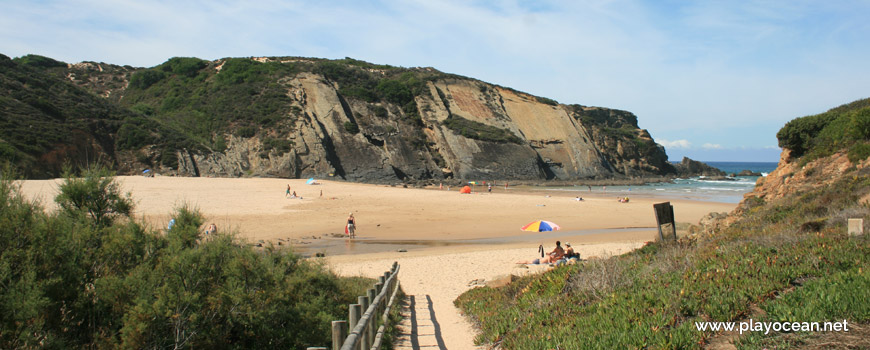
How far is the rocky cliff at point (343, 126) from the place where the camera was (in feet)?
165

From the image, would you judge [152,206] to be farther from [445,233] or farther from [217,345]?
[217,345]

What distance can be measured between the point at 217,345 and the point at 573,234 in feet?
62.9

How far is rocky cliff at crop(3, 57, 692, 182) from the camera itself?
165 feet

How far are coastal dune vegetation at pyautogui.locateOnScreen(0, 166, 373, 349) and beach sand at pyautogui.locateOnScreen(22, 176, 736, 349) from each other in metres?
2.22

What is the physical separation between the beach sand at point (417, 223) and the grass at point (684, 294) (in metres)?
1.18

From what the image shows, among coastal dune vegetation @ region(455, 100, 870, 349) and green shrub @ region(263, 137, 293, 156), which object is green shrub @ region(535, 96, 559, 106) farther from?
coastal dune vegetation @ region(455, 100, 870, 349)

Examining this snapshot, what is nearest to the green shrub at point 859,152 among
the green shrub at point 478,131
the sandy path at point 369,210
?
the sandy path at point 369,210

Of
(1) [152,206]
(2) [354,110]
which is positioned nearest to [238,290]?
(1) [152,206]

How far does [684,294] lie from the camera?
486cm

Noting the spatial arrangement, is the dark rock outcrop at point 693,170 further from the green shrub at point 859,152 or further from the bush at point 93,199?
the bush at point 93,199

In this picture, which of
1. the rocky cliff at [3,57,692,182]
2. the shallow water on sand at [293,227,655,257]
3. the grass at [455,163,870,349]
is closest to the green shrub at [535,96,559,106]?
the rocky cliff at [3,57,692,182]

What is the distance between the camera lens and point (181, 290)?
4340 mm

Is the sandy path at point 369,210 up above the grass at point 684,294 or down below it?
below

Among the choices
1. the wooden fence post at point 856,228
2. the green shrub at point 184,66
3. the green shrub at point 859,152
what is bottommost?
the wooden fence post at point 856,228
